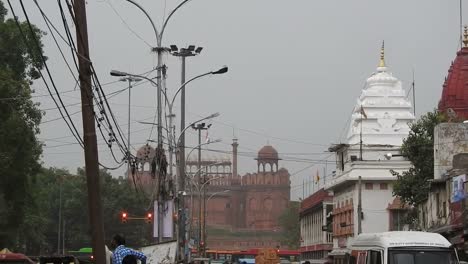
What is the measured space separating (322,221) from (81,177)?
26448 millimetres

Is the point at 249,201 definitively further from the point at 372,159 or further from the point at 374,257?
the point at 374,257

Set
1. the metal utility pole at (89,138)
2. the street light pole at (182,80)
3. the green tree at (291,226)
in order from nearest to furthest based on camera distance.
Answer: the metal utility pole at (89,138) < the street light pole at (182,80) < the green tree at (291,226)

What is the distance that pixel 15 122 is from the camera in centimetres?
3850

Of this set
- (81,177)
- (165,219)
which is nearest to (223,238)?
(81,177)

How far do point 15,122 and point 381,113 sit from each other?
5246cm

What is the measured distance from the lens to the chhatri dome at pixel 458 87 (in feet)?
216

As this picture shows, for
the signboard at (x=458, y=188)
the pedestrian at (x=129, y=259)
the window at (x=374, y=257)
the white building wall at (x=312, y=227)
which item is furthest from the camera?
the white building wall at (x=312, y=227)

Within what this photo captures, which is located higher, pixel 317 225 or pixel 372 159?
pixel 372 159

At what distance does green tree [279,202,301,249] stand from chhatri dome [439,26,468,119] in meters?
69.4

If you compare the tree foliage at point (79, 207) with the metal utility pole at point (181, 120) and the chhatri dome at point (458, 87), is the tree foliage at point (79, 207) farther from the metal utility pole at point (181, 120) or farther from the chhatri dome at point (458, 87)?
the metal utility pole at point (181, 120)

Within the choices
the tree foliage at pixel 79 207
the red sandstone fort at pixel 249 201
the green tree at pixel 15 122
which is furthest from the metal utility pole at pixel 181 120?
the red sandstone fort at pixel 249 201

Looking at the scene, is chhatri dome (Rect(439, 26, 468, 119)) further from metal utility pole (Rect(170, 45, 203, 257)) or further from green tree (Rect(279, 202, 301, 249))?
green tree (Rect(279, 202, 301, 249))

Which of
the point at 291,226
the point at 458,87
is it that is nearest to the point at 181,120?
the point at 458,87

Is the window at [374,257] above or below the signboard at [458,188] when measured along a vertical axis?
below
